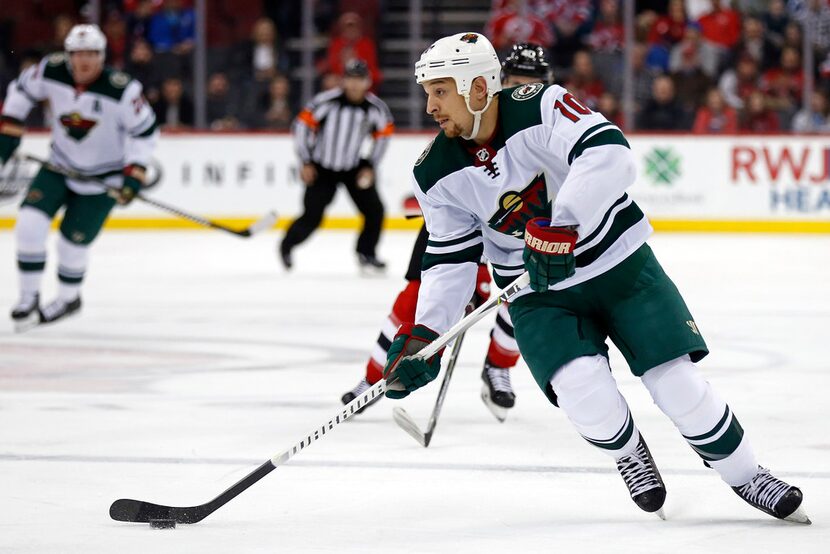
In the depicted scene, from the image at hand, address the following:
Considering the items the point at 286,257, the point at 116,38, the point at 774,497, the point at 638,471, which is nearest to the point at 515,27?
the point at 116,38

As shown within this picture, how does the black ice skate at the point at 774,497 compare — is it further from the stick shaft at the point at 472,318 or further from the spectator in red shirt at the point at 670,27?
the spectator in red shirt at the point at 670,27

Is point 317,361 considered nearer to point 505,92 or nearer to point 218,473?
point 218,473

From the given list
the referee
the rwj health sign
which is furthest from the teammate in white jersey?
the rwj health sign

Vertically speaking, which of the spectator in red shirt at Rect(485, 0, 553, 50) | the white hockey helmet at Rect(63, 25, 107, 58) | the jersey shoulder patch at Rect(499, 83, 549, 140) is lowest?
the spectator in red shirt at Rect(485, 0, 553, 50)

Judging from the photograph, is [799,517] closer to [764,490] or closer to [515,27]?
[764,490]

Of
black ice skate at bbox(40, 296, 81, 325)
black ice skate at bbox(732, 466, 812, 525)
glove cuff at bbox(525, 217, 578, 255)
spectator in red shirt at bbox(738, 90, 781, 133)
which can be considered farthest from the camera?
spectator in red shirt at bbox(738, 90, 781, 133)

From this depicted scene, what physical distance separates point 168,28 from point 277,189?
156 centimetres

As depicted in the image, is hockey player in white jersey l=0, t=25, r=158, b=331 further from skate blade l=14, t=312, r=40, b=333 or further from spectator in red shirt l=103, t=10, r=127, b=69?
spectator in red shirt l=103, t=10, r=127, b=69

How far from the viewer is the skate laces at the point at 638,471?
2877 millimetres

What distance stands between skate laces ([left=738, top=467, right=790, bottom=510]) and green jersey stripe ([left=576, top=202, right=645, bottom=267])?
0.53 metres

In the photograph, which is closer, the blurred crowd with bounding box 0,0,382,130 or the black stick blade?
the black stick blade

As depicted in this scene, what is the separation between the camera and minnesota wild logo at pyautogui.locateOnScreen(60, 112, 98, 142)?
20.5 feet

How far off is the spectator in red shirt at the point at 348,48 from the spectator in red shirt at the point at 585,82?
1.53 m

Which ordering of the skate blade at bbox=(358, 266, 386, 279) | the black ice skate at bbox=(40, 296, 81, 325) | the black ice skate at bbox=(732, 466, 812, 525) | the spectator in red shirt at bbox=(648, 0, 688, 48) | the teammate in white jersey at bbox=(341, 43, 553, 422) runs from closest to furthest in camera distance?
the black ice skate at bbox=(732, 466, 812, 525), the teammate in white jersey at bbox=(341, 43, 553, 422), the black ice skate at bbox=(40, 296, 81, 325), the skate blade at bbox=(358, 266, 386, 279), the spectator in red shirt at bbox=(648, 0, 688, 48)
